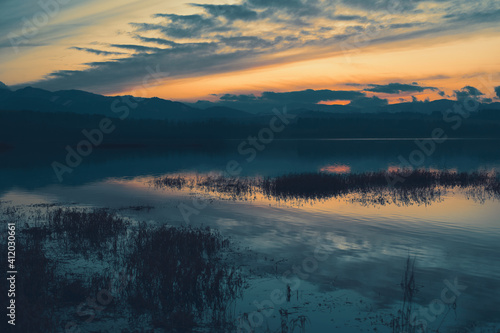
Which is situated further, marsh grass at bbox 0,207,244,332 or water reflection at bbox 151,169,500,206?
water reflection at bbox 151,169,500,206

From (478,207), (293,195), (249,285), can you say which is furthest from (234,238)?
(478,207)

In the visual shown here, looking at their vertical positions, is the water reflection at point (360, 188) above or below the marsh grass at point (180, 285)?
above

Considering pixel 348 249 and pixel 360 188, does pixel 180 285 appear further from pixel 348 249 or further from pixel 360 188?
pixel 360 188

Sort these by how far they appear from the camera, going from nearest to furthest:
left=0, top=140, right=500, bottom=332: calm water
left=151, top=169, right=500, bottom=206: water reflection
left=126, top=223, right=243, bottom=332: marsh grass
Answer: left=126, top=223, right=243, bottom=332: marsh grass → left=0, top=140, right=500, bottom=332: calm water → left=151, top=169, right=500, bottom=206: water reflection

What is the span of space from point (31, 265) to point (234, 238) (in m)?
8.71

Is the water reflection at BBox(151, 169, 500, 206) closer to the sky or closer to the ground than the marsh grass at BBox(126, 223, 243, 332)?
closer to the sky

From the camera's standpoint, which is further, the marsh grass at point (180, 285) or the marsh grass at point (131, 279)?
the marsh grass at point (180, 285)

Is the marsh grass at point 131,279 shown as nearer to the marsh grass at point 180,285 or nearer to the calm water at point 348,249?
the marsh grass at point 180,285

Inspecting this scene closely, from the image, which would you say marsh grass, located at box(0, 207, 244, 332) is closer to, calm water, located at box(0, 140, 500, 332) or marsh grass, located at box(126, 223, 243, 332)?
marsh grass, located at box(126, 223, 243, 332)

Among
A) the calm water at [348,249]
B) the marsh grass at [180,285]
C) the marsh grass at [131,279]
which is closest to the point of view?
the marsh grass at [131,279]

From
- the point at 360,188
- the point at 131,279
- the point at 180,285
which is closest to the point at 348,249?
the point at 180,285

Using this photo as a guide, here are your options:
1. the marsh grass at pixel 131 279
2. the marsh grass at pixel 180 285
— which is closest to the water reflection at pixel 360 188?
the marsh grass at pixel 131 279

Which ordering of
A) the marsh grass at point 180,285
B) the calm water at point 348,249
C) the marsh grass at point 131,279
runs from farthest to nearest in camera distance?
1. the calm water at point 348,249
2. the marsh grass at point 180,285
3. the marsh grass at point 131,279

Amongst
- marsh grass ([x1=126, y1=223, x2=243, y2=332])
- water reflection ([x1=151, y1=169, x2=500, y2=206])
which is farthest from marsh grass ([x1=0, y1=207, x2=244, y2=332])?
water reflection ([x1=151, y1=169, x2=500, y2=206])
